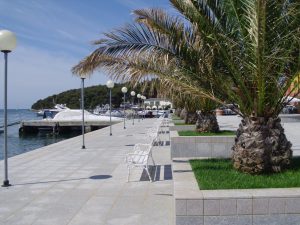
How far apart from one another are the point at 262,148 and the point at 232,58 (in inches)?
61.4

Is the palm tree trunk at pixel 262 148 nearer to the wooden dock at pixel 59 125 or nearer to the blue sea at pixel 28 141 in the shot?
the blue sea at pixel 28 141

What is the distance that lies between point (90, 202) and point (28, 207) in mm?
986

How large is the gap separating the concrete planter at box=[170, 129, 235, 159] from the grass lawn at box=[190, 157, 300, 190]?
3157mm

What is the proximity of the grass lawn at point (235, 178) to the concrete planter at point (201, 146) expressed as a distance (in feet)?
10.4

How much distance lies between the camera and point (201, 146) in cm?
1045

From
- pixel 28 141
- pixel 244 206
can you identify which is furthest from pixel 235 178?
pixel 28 141

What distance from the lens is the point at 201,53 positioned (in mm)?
7309

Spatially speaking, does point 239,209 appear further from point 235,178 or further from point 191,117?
point 191,117

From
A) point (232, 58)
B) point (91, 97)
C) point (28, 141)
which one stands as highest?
point (91, 97)

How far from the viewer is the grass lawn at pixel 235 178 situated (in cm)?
545

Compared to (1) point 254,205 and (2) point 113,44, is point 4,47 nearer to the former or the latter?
(2) point 113,44

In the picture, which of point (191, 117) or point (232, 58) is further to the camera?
point (191, 117)

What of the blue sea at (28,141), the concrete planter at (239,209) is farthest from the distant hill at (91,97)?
the concrete planter at (239,209)

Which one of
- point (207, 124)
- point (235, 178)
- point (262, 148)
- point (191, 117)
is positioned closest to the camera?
point (235, 178)
